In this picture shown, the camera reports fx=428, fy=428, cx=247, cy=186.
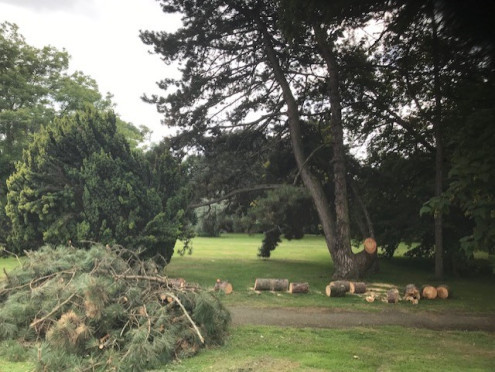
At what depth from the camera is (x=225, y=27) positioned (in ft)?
47.5

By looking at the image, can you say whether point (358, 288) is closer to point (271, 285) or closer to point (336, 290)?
point (336, 290)

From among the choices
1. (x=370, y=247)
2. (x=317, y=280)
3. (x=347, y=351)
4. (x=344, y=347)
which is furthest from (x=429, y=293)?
(x=347, y=351)

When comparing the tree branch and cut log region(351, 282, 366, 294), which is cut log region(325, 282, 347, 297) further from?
the tree branch

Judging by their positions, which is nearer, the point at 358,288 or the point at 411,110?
the point at 358,288

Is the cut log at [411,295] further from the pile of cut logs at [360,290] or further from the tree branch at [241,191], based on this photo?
the tree branch at [241,191]

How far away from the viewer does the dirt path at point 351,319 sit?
26.7 feet

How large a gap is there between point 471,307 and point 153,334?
795cm

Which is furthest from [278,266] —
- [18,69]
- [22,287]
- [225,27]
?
[18,69]

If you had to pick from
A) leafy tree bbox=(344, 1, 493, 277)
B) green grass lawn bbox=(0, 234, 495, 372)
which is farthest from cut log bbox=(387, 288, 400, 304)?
leafy tree bbox=(344, 1, 493, 277)

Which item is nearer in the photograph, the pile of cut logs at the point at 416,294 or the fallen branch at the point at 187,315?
Result: the fallen branch at the point at 187,315

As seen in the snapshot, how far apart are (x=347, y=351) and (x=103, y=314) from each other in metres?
3.48

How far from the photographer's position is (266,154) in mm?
17141

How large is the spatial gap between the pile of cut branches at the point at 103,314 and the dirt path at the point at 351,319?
69.5 inches

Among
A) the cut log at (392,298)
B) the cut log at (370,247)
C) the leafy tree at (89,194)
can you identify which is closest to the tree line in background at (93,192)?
the leafy tree at (89,194)
